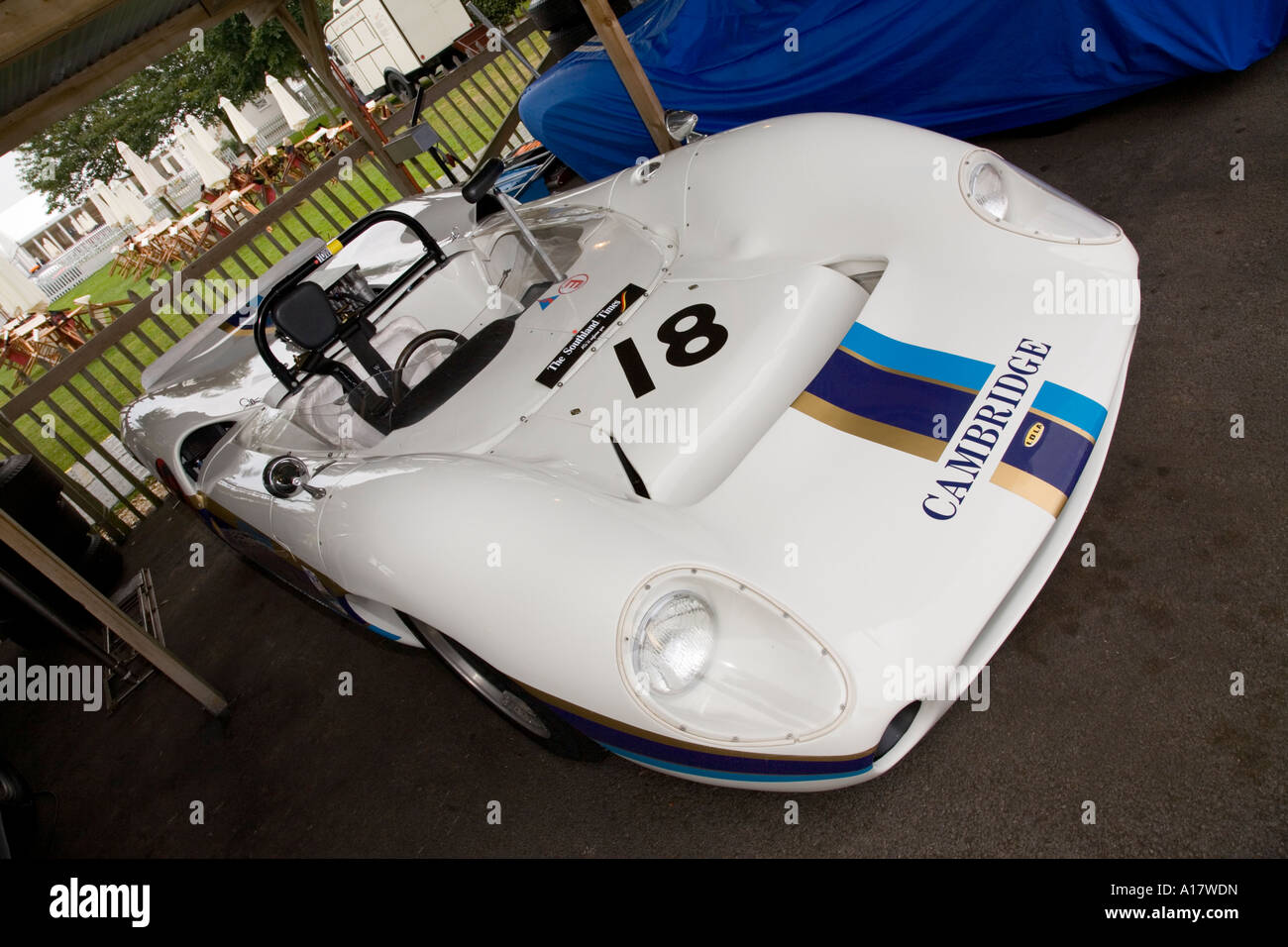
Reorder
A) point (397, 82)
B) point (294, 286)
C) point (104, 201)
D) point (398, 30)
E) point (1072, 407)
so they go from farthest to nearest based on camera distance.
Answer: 1. point (398, 30)
2. point (104, 201)
3. point (397, 82)
4. point (294, 286)
5. point (1072, 407)

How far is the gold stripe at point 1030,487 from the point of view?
1743 mm

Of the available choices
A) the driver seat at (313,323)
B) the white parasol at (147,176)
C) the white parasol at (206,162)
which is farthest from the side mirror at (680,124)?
the white parasol at (147,176)

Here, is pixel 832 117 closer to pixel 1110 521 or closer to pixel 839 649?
pixel 1110 521

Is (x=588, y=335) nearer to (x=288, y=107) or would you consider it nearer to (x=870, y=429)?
(x=870, y=429)

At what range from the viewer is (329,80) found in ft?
20.3

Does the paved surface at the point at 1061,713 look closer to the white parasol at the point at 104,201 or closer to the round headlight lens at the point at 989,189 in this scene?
the round headlight lens at the point at 989,189

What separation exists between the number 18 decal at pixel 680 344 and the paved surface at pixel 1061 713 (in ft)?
3.70

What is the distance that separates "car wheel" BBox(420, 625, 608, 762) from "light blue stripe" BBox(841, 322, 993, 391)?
129cm

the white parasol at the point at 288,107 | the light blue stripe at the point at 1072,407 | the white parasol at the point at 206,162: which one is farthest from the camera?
the white parasol at the point at 288,107

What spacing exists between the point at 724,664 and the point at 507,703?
1.02 m

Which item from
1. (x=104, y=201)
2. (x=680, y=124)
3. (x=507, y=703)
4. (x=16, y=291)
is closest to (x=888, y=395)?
(x=507, y=703)

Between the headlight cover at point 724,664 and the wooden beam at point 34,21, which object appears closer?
the headlight cover at point 724,664

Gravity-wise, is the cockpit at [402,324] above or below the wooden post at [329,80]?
below
